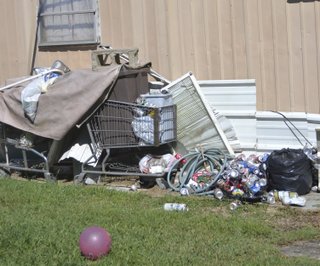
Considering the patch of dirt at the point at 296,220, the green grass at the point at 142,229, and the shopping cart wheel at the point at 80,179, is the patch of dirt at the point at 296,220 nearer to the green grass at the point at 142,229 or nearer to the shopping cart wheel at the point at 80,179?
the green grass at the point at 142,229

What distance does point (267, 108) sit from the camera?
850 centimetres

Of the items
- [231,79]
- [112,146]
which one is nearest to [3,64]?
[112,146]

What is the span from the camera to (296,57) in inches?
324

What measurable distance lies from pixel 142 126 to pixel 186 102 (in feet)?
2.73

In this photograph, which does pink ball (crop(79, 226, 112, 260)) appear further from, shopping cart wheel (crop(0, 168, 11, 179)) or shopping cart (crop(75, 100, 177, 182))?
shopping cart wheel (crop(0, 168, 11, 179))

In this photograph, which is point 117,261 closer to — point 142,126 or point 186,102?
point 142,126

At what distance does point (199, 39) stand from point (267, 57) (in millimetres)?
991

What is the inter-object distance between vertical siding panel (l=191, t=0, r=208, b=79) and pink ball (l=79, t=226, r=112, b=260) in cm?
396

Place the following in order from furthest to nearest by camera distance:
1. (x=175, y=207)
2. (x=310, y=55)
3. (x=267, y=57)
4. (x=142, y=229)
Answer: (x=267, y=57), (x=310, y=55), (x=175, y=207), (x=142, y=229)

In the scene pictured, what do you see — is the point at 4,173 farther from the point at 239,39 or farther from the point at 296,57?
the point at 296,57

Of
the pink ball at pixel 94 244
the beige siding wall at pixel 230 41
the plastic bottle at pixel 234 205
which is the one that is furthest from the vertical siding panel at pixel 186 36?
the pink ball at pixel 94 244

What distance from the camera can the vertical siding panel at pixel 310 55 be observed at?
8.08 meters

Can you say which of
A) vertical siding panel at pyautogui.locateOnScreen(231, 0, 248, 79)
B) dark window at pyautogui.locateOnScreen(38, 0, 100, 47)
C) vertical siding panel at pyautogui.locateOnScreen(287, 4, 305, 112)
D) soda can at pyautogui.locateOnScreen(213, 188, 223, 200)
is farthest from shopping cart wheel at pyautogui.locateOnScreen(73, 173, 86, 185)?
vertical siding panel at pyautogui.locateOnScreen(287, 4, 305, 112)

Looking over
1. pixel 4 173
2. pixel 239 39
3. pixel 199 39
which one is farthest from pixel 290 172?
pixel 4 173
